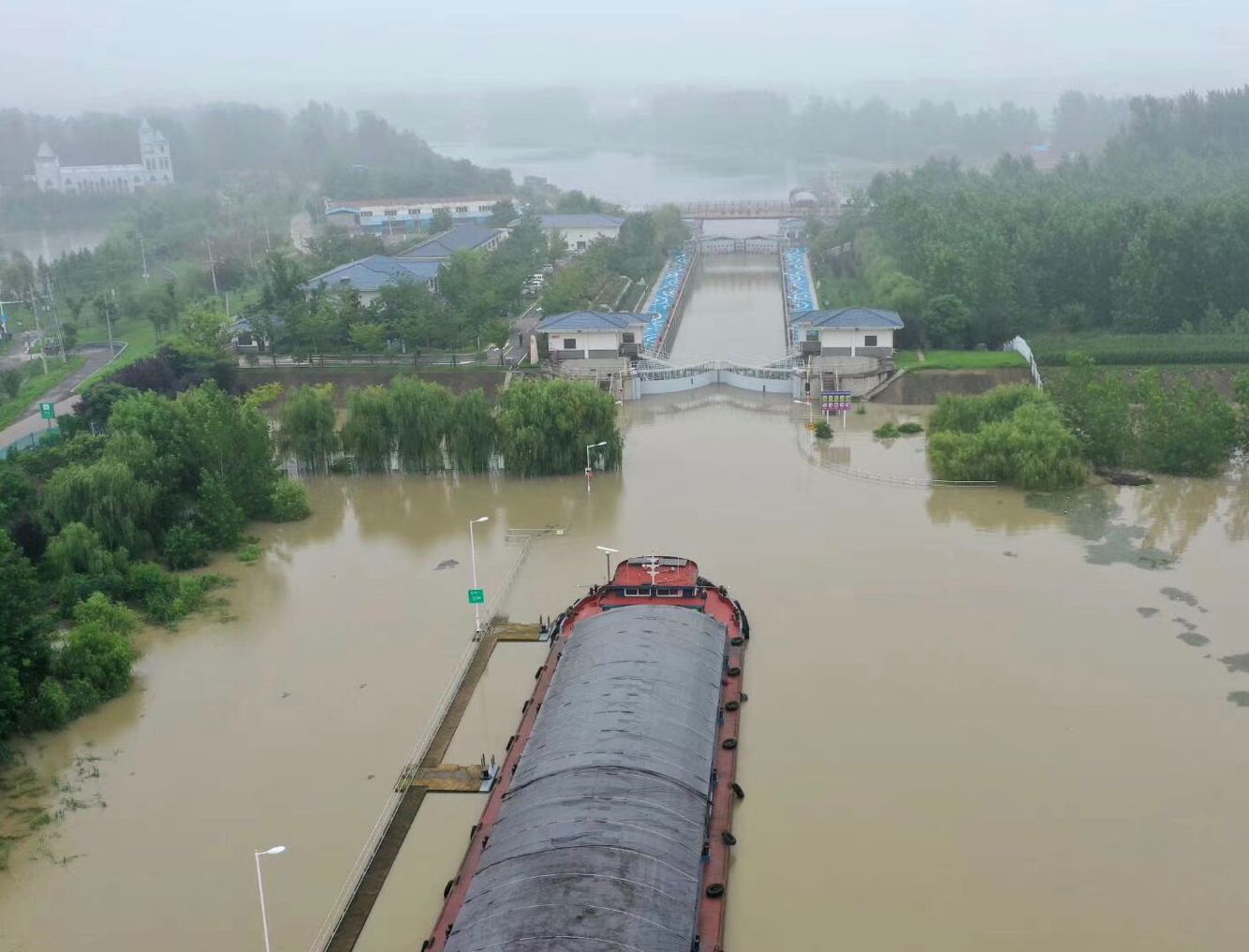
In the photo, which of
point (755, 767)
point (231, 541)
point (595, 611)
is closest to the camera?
point (755, 767)

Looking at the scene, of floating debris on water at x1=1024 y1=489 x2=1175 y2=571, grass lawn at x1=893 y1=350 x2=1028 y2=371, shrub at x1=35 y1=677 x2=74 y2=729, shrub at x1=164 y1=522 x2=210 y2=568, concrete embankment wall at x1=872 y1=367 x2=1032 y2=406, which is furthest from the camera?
grass lawn at x1=893 y1=350 x2=1028 y2=371

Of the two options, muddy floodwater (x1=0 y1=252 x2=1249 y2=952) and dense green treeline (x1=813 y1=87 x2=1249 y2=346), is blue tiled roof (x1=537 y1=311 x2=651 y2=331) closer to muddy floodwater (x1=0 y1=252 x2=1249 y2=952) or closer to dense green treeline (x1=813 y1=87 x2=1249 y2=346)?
dense green treeline (x1=813 y1=87 x2=1249 y2=346)

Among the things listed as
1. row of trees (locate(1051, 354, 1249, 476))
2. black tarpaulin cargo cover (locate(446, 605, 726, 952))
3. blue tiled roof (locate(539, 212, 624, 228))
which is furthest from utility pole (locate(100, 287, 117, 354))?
row of trees (locate(1051, 354, 1249, 476))

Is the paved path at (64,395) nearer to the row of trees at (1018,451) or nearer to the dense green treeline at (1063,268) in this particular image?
the row of trees at (1018,451)

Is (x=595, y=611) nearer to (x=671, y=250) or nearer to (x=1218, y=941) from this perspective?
(x=1218, y=941)

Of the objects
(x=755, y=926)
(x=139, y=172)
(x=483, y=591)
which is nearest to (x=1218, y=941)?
(x=755, y=926)

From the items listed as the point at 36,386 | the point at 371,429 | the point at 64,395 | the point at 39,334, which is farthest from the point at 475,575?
the point at 39,334
